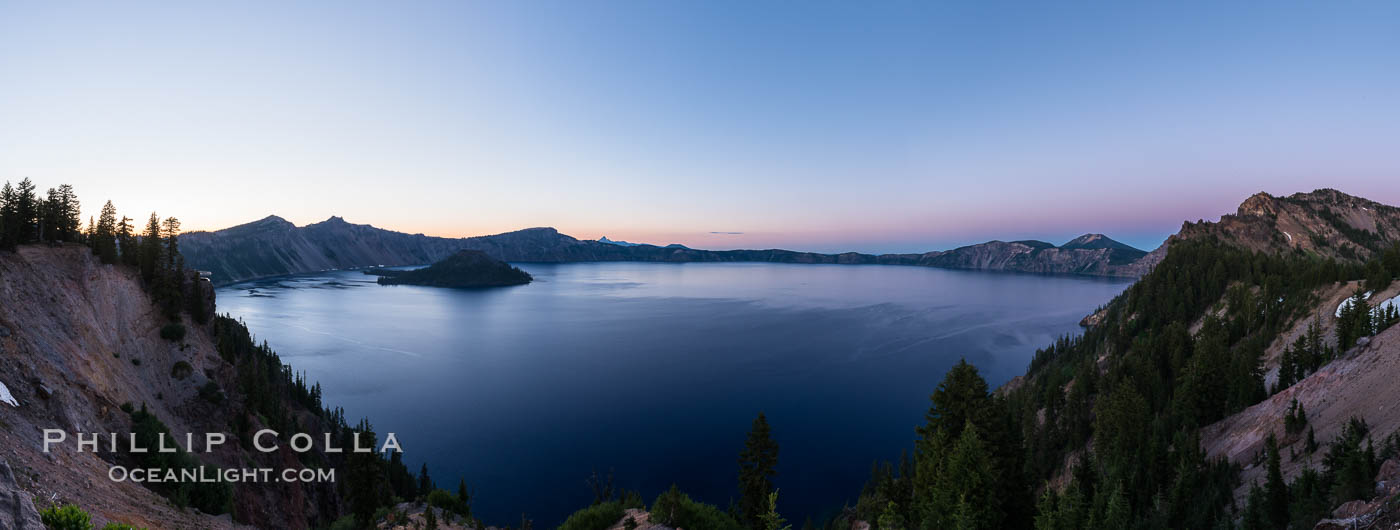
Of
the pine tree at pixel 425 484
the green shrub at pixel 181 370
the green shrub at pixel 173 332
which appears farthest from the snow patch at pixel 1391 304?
the green shrub at pixel 173 332

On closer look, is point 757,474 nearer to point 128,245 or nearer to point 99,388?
point 99,388

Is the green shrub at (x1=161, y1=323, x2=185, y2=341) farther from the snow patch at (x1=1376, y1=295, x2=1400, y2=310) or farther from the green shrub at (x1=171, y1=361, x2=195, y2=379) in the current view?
the snow patch at (x1=1376, y1=295, x2=1400, y2=310)

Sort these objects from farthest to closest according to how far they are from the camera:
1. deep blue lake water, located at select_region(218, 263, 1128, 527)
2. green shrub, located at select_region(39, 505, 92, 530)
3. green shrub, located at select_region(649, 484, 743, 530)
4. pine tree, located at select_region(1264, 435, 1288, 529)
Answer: deep blue lake water, located at select_region(218, 263, 1128, 527) → green shrub, located at select_region(649, 484, 743, 530) → pine tree, located at select_region(1264, 435, 1288, 529) → green shrub, located at select_region(39, 505, 92, 530)

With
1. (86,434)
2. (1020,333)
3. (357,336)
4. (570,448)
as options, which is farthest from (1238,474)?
(357,336)

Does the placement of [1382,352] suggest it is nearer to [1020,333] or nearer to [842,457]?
[842,457]

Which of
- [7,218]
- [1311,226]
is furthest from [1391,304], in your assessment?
[1311,226]

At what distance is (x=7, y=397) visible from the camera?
2634cm

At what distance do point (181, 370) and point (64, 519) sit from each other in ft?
165

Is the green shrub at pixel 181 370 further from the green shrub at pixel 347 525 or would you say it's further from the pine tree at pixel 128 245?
the green shrub at pixel 347 525

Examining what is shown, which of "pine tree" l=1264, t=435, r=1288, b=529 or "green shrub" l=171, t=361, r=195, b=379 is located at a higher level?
"green shrub" l=171, t=361, r=195, b=379

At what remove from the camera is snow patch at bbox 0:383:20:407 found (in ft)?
85.3

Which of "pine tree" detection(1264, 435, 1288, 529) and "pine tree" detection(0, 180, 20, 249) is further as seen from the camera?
"pine tree" detection(0, 180, 20, 249)

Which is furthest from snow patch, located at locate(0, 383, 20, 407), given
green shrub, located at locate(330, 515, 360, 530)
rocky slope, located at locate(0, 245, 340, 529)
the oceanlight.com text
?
green shrub, located at locate(330, 515, 360, 530)

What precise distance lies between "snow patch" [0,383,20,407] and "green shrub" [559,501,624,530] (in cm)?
3232
